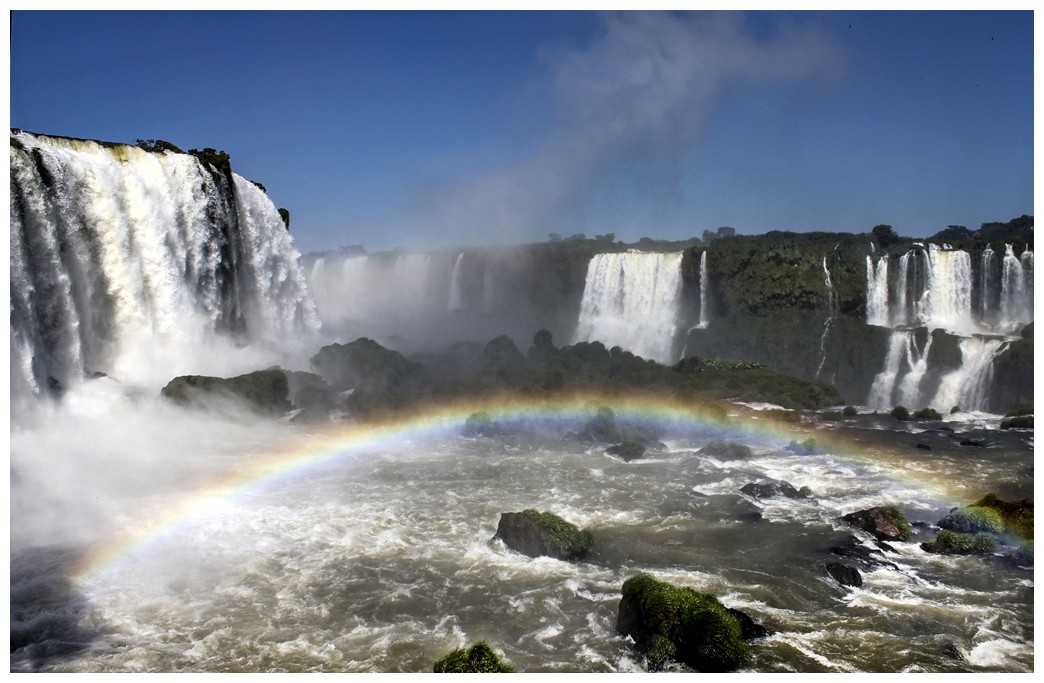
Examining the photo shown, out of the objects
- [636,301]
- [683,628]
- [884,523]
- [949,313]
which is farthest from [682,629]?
[636,301]

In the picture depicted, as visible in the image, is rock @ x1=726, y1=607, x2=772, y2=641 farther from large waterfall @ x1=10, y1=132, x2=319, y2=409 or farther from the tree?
the tree

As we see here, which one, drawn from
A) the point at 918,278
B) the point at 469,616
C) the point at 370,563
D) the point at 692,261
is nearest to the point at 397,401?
the point at 370,563

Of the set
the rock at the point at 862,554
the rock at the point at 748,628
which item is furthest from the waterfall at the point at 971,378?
the rock at the point at 748,628

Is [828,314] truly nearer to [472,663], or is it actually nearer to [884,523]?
[884,523]

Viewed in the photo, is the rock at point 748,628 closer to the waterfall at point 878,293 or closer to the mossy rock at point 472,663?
the mossy rock at point 472,663

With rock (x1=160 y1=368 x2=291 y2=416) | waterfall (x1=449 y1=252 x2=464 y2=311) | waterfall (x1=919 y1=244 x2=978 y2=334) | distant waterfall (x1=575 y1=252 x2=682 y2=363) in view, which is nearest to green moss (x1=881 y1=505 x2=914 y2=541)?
rock (x1=160 y1=368 x2=291 y2=416)

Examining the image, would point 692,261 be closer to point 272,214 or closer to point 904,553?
point 272,214
